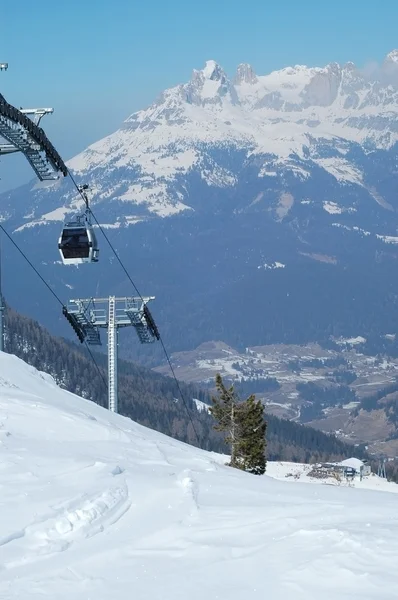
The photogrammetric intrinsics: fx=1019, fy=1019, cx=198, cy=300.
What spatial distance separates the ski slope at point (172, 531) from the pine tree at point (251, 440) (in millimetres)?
19791

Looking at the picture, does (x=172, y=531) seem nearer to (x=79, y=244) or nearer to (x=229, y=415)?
(x=79, y=244)

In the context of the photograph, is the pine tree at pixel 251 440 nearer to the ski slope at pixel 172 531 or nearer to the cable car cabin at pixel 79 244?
the cable car cabin at pixel 79 244

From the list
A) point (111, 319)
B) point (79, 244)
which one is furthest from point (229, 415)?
point (79, 244)

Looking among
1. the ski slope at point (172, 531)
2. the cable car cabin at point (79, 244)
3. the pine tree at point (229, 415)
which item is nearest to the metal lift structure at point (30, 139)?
the cable car cabin at point (79, 244)

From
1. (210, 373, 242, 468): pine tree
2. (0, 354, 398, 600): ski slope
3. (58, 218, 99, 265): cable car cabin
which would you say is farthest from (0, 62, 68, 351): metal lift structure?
(210, 373, 242, 468): pine tree

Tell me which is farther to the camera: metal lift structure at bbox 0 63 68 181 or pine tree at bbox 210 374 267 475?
pine tree at bbox 210 374 267 475

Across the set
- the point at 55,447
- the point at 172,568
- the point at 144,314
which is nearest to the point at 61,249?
the point at 144,314

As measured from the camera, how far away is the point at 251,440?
3809 cm

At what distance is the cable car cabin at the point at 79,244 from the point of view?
2992 cm

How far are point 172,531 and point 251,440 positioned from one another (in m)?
26.0

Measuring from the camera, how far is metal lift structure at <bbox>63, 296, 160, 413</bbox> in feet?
110

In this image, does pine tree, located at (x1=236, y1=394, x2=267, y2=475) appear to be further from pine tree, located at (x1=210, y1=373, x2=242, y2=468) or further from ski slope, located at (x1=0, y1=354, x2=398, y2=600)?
ski slope, located at (x1=0, y1=354, x2=398, y2=600)

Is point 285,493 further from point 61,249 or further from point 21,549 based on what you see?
point 61,249

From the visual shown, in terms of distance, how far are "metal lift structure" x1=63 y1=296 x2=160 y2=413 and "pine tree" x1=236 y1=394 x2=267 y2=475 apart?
4958 mm
